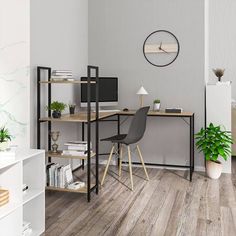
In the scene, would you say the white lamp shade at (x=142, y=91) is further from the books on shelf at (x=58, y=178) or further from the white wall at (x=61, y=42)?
the books on shelf at (x=58, y=178)

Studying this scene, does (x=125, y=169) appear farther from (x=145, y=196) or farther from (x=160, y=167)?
(x=145, y=196)

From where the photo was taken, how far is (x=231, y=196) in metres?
3.76

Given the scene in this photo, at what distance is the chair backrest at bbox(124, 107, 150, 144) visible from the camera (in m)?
3.96

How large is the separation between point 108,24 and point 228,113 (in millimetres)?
1995

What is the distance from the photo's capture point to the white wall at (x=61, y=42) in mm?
3838

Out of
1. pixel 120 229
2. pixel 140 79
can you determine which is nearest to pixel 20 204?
pixel 120 229

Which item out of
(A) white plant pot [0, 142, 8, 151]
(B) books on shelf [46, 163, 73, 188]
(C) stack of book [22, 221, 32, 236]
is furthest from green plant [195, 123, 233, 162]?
(A) white plant pot [0, 142, 8, 151]

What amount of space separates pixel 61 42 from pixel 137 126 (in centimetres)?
136

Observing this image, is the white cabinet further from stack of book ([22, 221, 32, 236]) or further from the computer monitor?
stack of book ([22, 221, 32, 236])

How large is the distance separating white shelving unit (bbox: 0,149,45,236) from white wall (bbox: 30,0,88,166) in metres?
1.01

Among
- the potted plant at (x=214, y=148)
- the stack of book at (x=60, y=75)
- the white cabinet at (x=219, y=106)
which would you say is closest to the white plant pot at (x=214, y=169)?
the potted plant at (x=214, y=148)

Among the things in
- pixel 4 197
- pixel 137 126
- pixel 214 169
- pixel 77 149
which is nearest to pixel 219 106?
pixel 214 169

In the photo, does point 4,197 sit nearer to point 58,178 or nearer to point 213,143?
point 58,178

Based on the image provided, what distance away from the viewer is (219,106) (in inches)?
185
